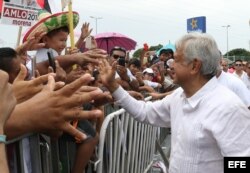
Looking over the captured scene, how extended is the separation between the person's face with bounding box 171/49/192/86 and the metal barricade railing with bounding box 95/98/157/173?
0.92 metres

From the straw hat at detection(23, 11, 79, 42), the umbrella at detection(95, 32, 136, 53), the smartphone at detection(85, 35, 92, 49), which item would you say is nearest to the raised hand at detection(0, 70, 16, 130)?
the straw hat at detection(23, 11, 79, 42)

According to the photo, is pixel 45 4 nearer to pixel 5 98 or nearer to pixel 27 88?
pixel 27 88

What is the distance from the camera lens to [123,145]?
4.25 metres

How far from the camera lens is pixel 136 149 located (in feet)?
16.2

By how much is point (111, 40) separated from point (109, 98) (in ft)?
23.2

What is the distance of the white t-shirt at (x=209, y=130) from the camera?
2.61 metres

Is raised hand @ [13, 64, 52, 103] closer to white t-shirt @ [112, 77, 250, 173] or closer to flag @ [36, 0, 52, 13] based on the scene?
white t-shirt @ [112, 77, 250, 173]

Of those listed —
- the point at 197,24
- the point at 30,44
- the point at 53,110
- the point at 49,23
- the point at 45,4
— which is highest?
the point at 45,4

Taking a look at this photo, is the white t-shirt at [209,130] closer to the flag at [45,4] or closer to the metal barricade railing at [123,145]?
the metal barricade railing at [123,145]

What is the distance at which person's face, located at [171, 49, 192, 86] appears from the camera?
2943mm

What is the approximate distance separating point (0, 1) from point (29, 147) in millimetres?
3719

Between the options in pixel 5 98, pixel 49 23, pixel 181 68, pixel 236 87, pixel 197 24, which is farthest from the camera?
pixel 197 24

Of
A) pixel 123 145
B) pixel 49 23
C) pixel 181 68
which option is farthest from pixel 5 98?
pixel 123 145

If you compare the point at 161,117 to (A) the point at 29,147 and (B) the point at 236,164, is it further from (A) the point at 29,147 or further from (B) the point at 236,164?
(A) the point at 29,147
